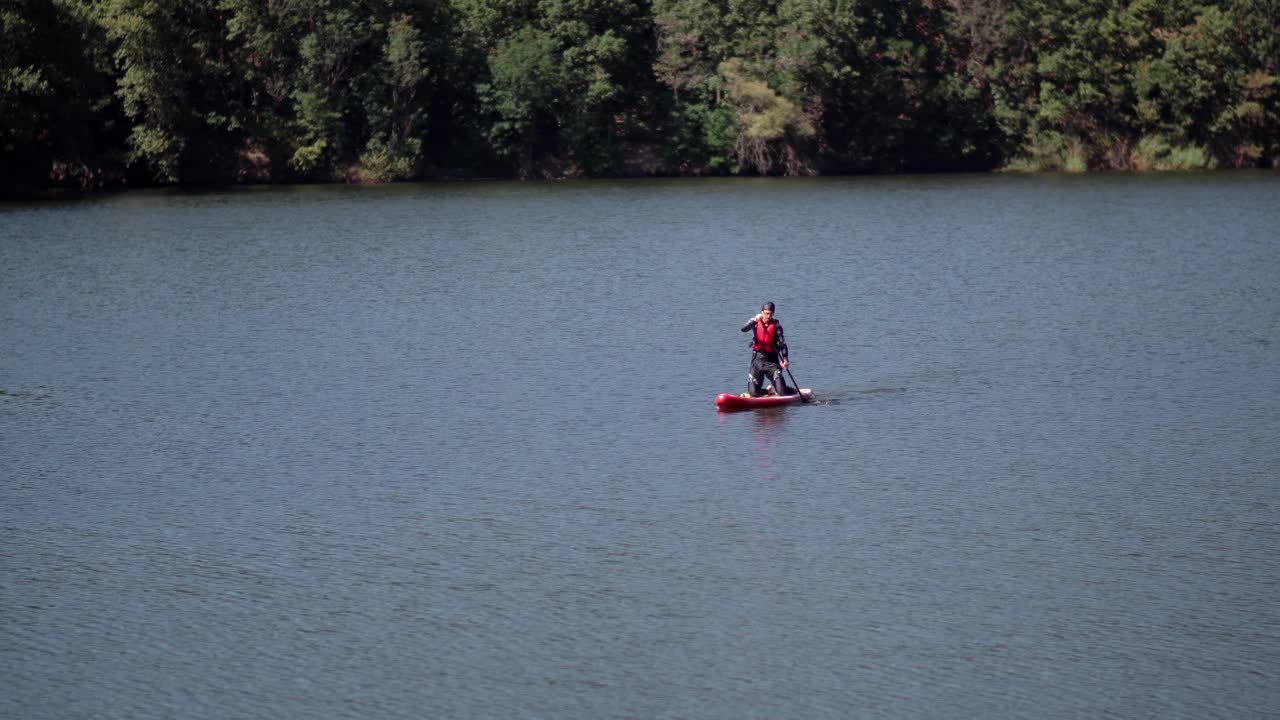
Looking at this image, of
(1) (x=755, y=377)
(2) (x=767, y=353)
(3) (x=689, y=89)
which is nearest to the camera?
(2) (x=767, y=353)

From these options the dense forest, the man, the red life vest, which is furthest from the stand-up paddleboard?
the dense forest

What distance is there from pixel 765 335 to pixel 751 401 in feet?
4.24

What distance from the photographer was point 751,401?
2909 cm

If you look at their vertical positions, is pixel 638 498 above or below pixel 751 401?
below

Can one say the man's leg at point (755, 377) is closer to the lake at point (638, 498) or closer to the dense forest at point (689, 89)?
the lake at point (638, 498)

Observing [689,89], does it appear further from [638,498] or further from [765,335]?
[638,498]

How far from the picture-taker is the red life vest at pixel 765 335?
28734mm

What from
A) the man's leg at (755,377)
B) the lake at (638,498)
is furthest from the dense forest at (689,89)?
the man's leg at (755,377)

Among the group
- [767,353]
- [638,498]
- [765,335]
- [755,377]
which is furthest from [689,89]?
[638,498]

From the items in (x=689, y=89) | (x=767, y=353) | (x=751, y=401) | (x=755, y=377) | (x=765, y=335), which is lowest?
(x=751, y=401)

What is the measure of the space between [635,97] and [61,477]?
3226 inches

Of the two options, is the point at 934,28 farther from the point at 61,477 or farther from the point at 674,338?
the point at 61,477

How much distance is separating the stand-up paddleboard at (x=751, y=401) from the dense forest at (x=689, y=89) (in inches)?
2671

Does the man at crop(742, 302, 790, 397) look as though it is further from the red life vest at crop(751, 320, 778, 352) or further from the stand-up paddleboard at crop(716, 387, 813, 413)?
the stand-up paddleboard at crop(716, 387, 813, 413)
